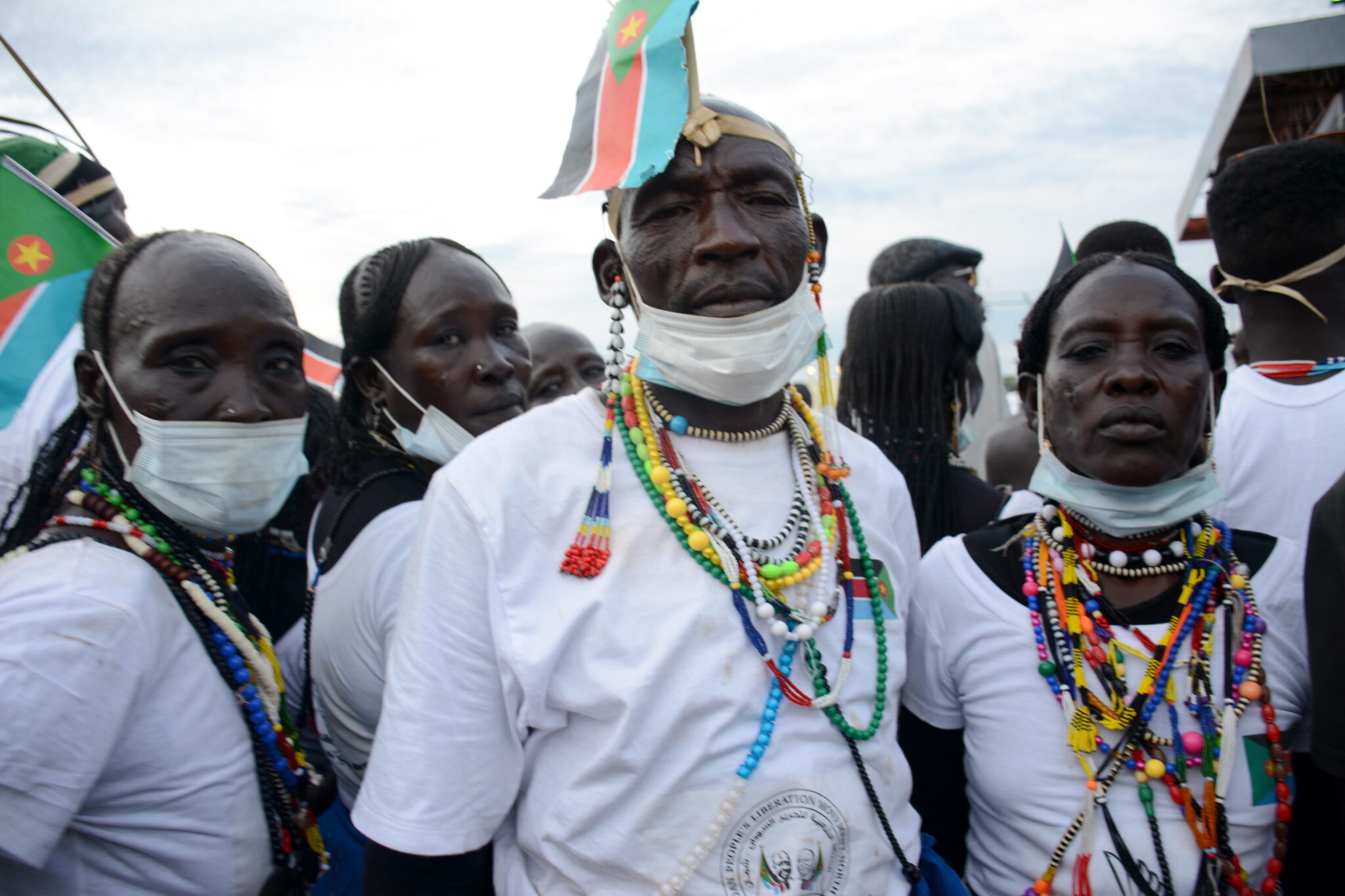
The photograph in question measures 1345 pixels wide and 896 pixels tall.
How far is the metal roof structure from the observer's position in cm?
923

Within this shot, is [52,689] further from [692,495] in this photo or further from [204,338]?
[692,495]

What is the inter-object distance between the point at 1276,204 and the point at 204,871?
352 centimetres

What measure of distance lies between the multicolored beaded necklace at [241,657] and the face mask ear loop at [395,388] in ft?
2.91

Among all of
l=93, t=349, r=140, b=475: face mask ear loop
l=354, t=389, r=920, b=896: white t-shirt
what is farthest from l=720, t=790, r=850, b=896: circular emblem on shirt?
l=93, t=349, r=140, b=475: face mask ear loop

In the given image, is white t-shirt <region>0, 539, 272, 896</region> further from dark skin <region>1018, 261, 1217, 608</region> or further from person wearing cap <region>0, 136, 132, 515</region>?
dark skin <region>1018, 261, 1217, 608</region>

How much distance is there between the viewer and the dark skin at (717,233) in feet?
5.72

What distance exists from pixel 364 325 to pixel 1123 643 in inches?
94.6

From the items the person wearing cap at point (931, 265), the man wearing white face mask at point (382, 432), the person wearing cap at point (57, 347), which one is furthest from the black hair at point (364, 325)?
the person wearing cap at point (931, 265)

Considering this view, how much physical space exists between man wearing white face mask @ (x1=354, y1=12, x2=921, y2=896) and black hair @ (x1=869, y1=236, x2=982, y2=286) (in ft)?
11.0

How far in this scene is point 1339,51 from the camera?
9.07 metres

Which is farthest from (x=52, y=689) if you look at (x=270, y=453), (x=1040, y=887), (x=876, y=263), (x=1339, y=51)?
(x=1339, y=51)

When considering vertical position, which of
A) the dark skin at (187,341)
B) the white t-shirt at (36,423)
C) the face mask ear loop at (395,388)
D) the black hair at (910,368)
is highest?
the dark skin at (187,341)

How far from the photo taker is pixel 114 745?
1457 millimetres

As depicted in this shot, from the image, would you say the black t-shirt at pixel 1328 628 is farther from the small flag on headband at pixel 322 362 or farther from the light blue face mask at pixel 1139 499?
the small flag on headband at pixel 322 362
